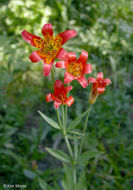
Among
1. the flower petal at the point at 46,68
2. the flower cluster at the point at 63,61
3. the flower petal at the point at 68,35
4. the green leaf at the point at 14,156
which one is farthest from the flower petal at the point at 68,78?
the green leaf at the point at 14,156

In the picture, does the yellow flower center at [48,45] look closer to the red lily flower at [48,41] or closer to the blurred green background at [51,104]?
the red lily flower at [48,41]

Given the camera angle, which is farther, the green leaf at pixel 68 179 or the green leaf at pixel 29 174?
the green leaf at pixel 29 174

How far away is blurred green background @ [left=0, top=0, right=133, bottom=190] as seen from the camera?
1909 millimetres

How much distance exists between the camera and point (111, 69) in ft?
9.74

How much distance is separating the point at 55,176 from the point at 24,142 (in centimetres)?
A: 50

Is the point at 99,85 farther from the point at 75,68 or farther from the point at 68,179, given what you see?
the point at 68,179

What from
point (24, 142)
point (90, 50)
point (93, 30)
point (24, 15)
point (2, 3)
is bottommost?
point (24, 142)

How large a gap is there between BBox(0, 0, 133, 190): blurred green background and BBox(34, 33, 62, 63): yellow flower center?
0.14m

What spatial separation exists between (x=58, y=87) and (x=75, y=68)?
0.67 feet

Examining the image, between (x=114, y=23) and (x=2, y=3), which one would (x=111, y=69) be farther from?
(x=2, y=3)

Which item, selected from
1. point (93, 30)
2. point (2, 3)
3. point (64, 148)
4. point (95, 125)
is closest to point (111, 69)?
point (93, 30)

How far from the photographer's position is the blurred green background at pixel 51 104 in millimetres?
1909

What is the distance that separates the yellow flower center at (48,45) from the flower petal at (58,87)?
21 cm

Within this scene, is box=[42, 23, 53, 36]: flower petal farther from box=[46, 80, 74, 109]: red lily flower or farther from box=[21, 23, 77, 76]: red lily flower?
box=[46, 80, 74, 109]: red lily flower
